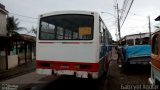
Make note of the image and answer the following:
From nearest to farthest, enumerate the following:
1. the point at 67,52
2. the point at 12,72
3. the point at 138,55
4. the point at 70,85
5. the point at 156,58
Answer: the point at 156,58 → the point at 67,52 → the point at 70,85 → the point at 138,55 → the point at 12,72

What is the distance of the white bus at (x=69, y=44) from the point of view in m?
11.1

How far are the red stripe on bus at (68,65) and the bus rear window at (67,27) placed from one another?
0.99m

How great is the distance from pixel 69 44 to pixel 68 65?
825 mm

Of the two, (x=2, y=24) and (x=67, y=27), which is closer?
(x=67, y=27)

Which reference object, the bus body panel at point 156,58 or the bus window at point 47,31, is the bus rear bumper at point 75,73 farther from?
the bus body panel at point 156,58

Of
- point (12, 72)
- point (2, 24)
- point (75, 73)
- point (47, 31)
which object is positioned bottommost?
point (12, 72)

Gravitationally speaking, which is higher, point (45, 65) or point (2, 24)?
point (2, 24)

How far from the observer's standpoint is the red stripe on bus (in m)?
11.0

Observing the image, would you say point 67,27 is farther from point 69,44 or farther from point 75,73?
point 75,73

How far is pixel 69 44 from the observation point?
11508mm

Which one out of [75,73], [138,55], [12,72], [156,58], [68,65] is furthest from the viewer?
[12,72]

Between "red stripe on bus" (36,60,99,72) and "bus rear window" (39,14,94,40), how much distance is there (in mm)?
992

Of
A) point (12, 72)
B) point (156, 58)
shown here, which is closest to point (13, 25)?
point (12, 72)

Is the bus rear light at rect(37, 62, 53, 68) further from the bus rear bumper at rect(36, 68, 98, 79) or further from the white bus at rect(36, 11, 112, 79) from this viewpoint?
the bus rear bumper at rect(36, 68, 98, 79)
